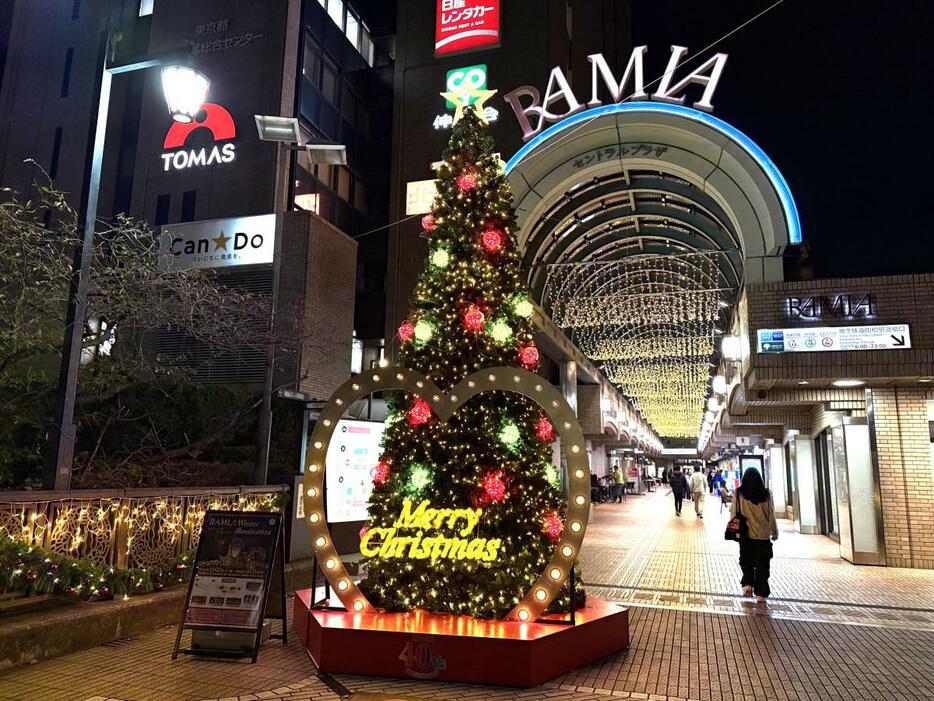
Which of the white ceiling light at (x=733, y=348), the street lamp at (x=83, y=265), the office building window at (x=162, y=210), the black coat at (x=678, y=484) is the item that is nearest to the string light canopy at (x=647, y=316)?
the white ceiling light at (x=733, y=348)

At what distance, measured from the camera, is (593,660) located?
5.91 m

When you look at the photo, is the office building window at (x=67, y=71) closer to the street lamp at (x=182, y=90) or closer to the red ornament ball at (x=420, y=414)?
the street lamp at (x=182, y=90)

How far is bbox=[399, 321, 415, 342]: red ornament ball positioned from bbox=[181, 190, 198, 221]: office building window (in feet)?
44.2

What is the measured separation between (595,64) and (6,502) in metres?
14.4

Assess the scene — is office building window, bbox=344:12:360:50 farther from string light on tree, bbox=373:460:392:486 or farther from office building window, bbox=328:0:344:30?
string light on tree, bbox=373:460:392:486

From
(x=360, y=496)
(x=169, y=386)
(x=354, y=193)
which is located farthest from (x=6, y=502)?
(x=354, y=193)

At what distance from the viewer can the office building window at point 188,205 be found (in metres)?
18.1

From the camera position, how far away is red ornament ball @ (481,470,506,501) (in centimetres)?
612

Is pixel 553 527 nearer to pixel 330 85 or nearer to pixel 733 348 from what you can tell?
pixel 733 348

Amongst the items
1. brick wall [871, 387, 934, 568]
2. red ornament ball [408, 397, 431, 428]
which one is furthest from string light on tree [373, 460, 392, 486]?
brick wall [871, 387, 934, 568]

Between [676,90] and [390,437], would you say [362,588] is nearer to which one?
[390,437]

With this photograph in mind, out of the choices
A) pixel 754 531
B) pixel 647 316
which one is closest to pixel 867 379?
pixel 754 531

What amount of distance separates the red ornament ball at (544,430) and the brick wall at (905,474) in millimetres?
8982

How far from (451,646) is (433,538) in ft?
3.41
